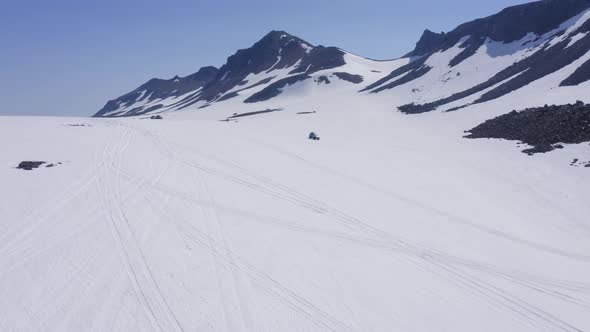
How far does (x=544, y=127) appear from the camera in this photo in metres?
26.4

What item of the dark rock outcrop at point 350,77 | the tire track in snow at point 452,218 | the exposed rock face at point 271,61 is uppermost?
the exposed rock face at point 271,61

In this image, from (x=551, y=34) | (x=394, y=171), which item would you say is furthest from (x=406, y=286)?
(x=551, y=34)

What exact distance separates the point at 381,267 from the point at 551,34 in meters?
74.3

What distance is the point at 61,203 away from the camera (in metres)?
15.9

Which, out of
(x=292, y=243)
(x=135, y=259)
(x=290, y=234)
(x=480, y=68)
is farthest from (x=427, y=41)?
(x=135, y=259)

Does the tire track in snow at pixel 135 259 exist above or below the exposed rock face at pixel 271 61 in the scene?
below

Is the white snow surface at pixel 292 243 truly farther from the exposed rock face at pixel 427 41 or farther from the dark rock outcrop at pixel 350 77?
the exposed rock face at pixel 427 41

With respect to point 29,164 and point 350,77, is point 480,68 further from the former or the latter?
point 29,164

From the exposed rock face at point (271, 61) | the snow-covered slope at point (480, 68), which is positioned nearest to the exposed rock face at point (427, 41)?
the snow-covered slope at point (480, 68)

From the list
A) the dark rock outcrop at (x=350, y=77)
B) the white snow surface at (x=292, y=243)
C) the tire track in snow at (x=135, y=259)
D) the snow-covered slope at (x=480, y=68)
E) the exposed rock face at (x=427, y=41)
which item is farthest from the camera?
the exposed rock face at (x=427, y=41)

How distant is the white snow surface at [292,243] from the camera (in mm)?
8875

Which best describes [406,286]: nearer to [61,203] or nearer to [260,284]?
[260,284]

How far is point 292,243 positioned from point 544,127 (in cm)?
2318

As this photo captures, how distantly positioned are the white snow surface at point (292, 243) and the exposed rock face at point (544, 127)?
159 centimetres
